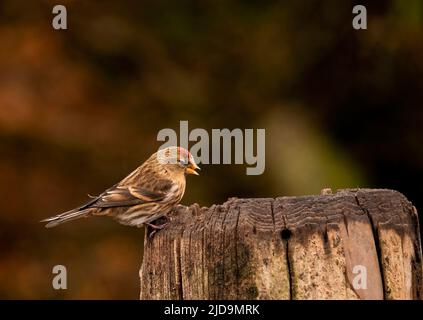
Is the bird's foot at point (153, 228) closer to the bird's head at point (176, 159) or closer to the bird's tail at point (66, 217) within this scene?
the bird's tail at point (66, 217)

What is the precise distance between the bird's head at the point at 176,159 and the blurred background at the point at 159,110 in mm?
2863

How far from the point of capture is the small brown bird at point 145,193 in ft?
23.9

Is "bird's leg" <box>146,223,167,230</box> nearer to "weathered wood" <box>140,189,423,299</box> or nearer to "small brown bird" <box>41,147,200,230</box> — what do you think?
"weathered wood" <box>140,189,423,299</box>

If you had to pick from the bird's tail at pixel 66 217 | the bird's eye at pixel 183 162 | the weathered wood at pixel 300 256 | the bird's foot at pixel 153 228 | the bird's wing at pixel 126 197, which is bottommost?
the weathered wood at pixel 300 256

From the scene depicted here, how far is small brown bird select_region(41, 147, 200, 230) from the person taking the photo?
730cm

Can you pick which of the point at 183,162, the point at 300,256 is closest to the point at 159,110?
the point at 183,162

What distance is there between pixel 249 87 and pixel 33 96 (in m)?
2.61

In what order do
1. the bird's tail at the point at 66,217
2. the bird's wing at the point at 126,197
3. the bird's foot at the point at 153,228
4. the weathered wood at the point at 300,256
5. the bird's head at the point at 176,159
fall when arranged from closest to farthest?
the weathered wood at the point at 300,256, the bird's foot at the point at 153,228, the bird's tail at the point at 66,217, the bird's wing at the point at 126,197, the bird's head at the point at 176,159

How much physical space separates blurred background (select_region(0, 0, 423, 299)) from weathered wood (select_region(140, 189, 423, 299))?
5785 millimetres

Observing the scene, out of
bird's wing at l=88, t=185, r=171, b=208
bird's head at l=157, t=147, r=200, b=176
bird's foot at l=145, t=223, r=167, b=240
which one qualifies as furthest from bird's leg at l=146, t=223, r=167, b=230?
bird's head at l=157, t=147, r=200, b=176

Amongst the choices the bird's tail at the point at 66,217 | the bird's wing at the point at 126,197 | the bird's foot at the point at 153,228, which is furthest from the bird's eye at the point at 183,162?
the bird's foot at the point at 153,228

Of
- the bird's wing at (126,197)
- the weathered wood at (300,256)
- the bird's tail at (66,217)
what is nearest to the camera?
the weathered wood at (300,256)

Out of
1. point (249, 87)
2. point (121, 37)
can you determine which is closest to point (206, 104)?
point (249, 87)

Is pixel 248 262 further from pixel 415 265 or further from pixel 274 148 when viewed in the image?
pixel 274 148
